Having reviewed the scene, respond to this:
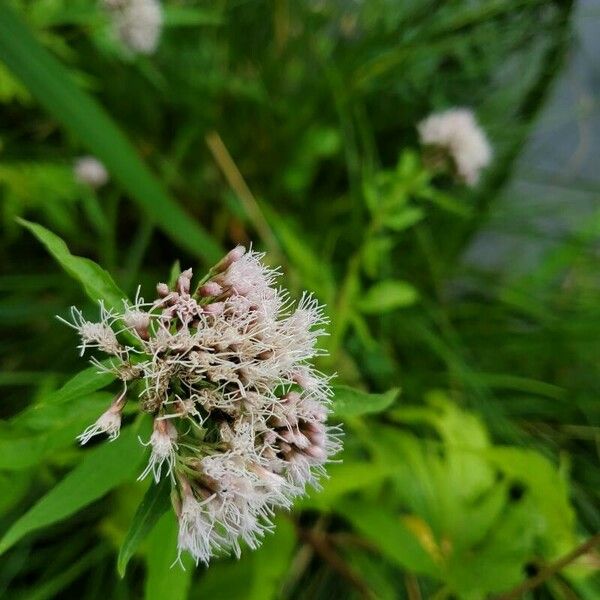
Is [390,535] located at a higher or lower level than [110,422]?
lower

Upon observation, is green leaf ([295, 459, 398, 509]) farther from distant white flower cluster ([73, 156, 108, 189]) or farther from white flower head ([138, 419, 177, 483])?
distant white flower cluster ([73, 156, 108, 189])

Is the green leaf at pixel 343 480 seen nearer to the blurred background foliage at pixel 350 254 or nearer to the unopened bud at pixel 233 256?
the blurred background foliage at pixel 350 254

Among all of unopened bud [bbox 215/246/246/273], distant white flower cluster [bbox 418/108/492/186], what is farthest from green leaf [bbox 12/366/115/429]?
distant white flower cluster [bbox 418/108/492/186]

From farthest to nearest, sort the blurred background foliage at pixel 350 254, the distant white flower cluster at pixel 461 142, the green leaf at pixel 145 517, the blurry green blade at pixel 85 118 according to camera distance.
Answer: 1. the distant white flower cluster at pixel 461 142
2. the blurred background foliage at pixel 350 254
3. the blurry green blade at pixel 85 118
4. the green leaf at pixel 145 517

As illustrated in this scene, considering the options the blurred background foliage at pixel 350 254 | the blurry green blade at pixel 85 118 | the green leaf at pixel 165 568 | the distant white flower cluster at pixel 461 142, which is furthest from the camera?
the distant white flower cluster at pixel 461 142

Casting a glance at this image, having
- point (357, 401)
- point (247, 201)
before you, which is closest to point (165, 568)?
point (357, 401)

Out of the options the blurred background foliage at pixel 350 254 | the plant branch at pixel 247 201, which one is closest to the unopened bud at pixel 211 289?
the blurred background foliage at pixel 350 254

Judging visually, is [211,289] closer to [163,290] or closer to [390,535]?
[163,290]
